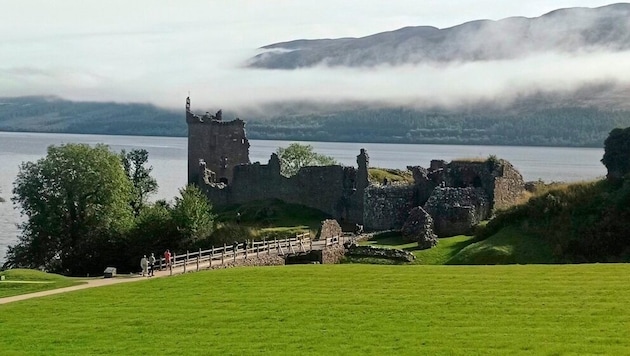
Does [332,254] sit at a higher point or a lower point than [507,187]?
lower

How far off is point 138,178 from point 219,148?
12.4 metres

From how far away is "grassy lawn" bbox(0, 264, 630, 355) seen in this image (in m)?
19.9

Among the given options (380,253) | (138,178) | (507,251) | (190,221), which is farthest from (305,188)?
(507,251)

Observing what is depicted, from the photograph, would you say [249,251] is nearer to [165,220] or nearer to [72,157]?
[165,220]

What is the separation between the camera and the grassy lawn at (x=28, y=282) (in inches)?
1335

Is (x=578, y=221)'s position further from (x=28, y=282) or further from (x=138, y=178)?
(x=138, y=178)

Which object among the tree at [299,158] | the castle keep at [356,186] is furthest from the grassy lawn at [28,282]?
the tree at [299,158]

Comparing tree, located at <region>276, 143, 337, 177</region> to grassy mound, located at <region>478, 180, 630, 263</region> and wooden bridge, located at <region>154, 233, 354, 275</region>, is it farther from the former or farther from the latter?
grassy mound, located at <region>478, 180, 630, 263</region>

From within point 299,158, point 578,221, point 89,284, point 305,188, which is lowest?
point 89,284

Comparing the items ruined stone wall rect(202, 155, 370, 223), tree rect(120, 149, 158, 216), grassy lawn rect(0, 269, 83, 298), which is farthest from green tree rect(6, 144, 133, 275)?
grassy lawn rect(0, 269, 83, 298)

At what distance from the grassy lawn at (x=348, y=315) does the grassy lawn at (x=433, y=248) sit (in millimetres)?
9956

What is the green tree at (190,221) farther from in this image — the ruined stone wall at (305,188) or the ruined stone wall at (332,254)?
the ruined stone wall at (332,254)

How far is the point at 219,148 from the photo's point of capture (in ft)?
275

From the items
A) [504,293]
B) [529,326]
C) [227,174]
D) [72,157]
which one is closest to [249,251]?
[72,157]
